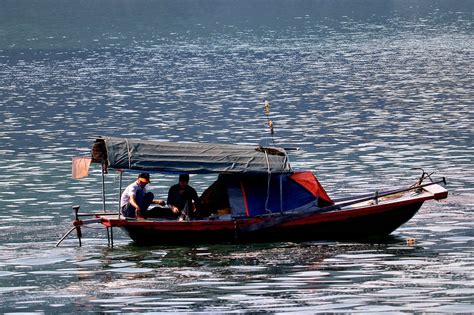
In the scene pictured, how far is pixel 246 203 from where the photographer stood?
36.8m

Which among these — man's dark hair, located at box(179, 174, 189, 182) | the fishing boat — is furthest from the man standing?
man's dark hair, located at box(179, 174, 189, 182)

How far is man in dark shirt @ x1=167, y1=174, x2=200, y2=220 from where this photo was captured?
120ft

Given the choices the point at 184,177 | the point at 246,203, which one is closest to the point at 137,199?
the point at 184,177

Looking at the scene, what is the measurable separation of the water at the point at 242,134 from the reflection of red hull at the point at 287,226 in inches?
14.7

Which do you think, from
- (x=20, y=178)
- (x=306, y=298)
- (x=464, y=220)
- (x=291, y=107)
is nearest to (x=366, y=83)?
(x=291, y=107)

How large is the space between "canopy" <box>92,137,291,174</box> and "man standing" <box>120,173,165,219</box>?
0.53 m

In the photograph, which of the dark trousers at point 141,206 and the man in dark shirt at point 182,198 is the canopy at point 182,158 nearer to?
the man in dark shirt at point 182,198

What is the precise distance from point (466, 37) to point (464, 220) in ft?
303

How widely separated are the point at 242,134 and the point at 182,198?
27832 millimetres

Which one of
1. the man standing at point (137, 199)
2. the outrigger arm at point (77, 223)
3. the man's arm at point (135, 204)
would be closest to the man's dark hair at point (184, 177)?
the man standing at point (137, 199)

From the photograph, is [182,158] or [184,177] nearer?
[184,177]

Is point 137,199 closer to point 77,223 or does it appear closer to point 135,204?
point 135,204

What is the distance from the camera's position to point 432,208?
42.9m

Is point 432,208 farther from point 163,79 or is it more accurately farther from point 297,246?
point 163,79
